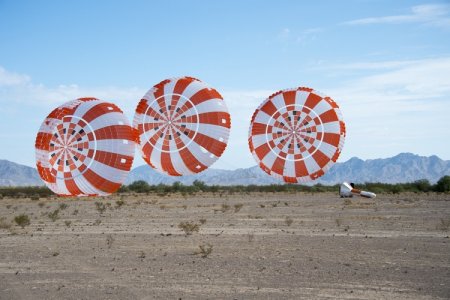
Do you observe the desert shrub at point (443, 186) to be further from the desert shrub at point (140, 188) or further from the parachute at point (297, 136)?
the parachute at point (297, 136)

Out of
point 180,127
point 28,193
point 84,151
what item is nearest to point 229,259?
point 180,127

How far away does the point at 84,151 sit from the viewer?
31.1 meters

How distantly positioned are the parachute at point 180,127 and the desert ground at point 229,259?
2814mm

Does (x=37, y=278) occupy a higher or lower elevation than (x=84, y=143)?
lower

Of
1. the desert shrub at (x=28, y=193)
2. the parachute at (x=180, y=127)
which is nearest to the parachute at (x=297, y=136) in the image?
the parachute at (x=180, y=127)

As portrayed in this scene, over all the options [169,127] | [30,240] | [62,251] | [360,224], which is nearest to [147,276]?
[62,251]

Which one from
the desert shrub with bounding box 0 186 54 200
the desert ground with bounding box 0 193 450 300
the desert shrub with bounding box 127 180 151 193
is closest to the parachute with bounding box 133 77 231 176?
the desert ground with bounding box 0 193 450 300

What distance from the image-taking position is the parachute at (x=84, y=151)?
30719mm

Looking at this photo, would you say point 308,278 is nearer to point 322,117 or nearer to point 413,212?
point 413,212

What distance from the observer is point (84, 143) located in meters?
31.0

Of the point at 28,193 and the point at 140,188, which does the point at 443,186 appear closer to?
the point at 140,188

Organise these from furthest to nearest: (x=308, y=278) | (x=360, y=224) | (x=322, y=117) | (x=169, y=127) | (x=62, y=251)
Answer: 1. (x=322, y=117)
2. (x=169, y=127)
3. (x=360, y=224)
4. (x=62, y=251)
5. (x=308, y=278)

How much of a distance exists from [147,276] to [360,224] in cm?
1289

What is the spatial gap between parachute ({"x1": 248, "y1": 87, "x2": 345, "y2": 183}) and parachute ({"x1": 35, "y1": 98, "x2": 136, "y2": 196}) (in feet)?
24.3
